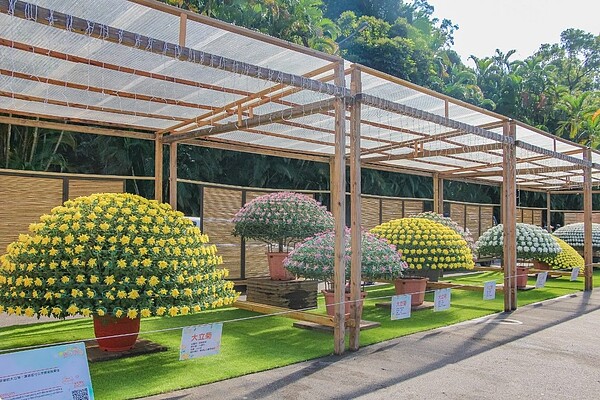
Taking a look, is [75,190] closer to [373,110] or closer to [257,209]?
[257,209]

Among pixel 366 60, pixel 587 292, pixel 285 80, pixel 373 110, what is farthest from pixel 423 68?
pixel 285 80

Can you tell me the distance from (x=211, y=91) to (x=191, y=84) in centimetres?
46

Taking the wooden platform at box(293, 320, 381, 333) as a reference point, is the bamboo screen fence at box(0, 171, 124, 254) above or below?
above

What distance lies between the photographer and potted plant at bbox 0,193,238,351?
17.3ft

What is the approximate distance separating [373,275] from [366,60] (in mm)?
18322

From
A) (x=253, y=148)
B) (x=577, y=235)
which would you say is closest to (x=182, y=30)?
(x=253, y=148)

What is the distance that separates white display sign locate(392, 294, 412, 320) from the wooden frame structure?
2.56 feet

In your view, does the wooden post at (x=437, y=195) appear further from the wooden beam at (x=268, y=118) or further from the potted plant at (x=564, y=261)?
the wooden beam at (x=268, y=118)

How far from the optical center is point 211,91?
7418 millimetres


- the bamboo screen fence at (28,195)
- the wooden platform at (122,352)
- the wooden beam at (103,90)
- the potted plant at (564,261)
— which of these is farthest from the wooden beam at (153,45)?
the potted plant at (564,261)

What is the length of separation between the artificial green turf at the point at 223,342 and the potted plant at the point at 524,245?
191cm

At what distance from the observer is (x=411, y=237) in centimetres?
1030

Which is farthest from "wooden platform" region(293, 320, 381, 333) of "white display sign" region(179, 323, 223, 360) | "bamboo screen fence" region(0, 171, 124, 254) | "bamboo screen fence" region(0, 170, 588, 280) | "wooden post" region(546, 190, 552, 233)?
"wooden post" region(546, 190, 552, 233)

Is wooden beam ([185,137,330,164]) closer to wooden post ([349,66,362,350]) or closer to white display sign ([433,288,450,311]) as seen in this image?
wooden post ([349,66,362,350])
